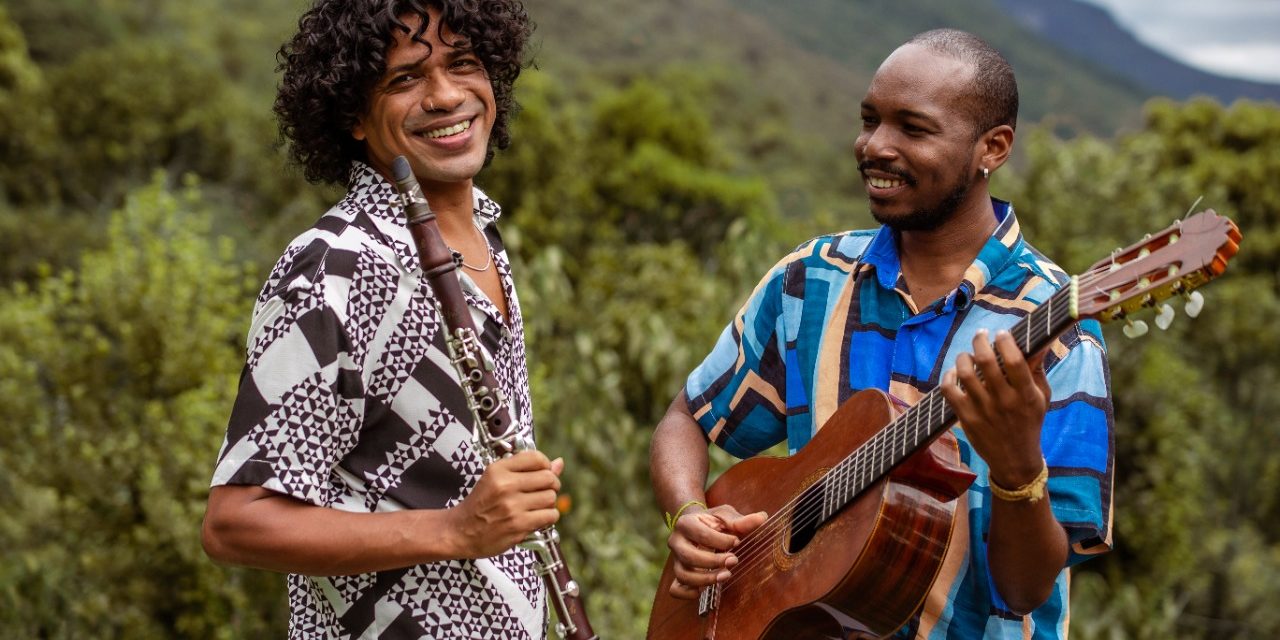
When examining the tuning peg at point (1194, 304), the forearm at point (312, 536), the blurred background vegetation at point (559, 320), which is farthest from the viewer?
the blurred background vegetation at point (559, 320)

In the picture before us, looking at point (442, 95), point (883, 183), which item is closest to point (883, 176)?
point (883, 183)

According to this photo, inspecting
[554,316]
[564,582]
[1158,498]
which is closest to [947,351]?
[564,582]

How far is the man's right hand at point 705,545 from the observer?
2.71 m

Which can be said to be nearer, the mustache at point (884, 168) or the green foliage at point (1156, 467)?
the mustache at point (884, 168)

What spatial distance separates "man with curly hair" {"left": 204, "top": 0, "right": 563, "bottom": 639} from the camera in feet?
6.98

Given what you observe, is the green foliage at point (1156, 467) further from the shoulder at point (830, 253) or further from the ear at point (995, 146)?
the ear at point (995, 146)

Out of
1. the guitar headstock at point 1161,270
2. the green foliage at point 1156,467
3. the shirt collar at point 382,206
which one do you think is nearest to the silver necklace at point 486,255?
the shirt collar at point 382,206

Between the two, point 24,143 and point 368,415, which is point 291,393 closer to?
point 368,415

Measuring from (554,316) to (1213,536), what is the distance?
21.3ft

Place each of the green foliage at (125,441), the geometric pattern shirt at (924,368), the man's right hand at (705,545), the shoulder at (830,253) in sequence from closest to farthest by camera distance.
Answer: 1. the geometric pattern shirt at (924,368)
2. the man's right hand at (705,545)
3. the shoulder at (830,253)
4. the green foliage at (125,441)

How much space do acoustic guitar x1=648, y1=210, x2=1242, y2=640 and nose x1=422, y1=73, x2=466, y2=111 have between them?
39.4 inches

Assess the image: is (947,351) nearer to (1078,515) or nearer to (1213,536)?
(1078,515)

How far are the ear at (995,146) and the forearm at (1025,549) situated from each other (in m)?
0.76

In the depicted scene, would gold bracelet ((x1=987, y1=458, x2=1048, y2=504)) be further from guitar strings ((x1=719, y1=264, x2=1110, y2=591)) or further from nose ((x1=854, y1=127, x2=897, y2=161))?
nose ((x1=854, y1=127, x2=897, y2=161))
